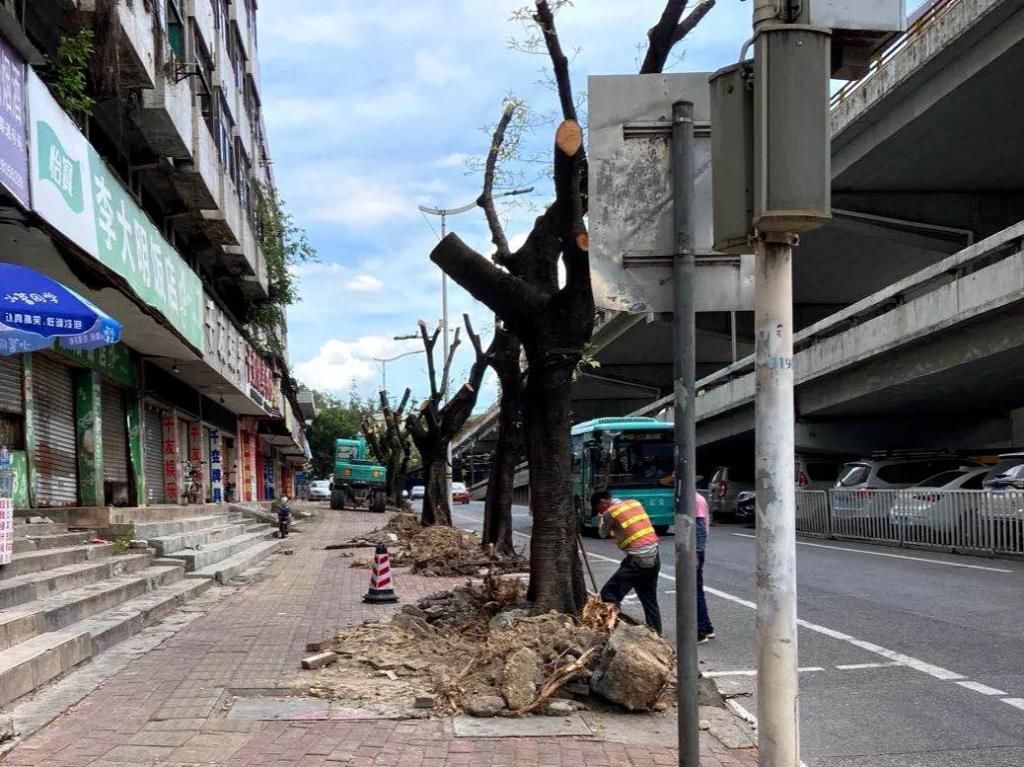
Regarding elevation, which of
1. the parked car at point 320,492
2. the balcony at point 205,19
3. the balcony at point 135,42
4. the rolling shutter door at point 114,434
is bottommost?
→ the parked car at point 320,492

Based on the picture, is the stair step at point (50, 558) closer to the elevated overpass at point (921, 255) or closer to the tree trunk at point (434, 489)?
the tree trunk at point (434, 489)

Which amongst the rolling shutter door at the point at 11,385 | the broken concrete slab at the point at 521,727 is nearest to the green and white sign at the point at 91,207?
the rolling shutter door at the point at 11,385

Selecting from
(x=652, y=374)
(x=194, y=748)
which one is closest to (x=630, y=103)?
(x=194, y=748)

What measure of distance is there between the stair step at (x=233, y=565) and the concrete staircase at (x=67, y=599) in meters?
0.63

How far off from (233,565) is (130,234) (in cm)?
524

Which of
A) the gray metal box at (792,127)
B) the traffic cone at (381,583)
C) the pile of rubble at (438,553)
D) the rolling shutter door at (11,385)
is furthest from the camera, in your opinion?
Answer: the pile of rubble at (438,553)

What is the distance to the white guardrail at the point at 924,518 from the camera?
616 inches

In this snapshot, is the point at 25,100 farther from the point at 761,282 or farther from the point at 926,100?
the point at 926,100

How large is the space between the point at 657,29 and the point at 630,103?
14.7 ft

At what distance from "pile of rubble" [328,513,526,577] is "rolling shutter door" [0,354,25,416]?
5942 mm

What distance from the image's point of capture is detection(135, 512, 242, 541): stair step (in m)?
12.4

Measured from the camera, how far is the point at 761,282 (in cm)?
359

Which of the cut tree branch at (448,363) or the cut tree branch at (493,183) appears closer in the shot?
the cut tree branch at (493,183)

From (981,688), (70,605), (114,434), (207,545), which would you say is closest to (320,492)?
(114,434)
